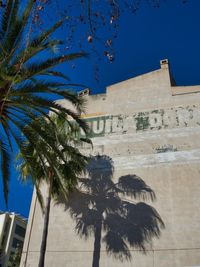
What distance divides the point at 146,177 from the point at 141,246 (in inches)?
170

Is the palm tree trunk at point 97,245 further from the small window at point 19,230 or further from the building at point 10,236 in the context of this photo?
the small window at point 19,230

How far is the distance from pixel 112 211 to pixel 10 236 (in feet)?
144

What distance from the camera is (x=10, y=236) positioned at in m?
57.6

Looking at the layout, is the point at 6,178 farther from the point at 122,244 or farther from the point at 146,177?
the point at 146,177

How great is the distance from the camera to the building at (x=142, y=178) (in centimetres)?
1736

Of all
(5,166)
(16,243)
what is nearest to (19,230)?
(16,243)

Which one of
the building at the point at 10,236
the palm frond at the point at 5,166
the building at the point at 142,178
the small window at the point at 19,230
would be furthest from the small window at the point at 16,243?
the palm frond at the point at 5,166

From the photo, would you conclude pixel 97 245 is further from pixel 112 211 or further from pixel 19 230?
pixel 19 230

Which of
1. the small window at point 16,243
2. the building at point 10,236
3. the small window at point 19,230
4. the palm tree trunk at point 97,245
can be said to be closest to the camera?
the palm tree trunk at point 97,245

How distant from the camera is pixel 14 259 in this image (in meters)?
51.5

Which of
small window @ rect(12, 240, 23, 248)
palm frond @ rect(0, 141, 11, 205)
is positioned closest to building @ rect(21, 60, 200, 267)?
palm frond @ rect(0, 141, 11, 205)

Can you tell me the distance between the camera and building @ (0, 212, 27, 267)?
5519 centimetres

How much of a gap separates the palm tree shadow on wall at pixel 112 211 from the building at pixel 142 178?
6 centimetres

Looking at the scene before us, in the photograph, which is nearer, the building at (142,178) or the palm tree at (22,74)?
the palm tree at (22,74)
